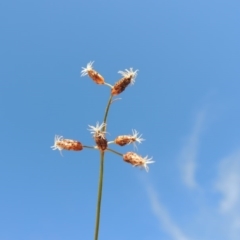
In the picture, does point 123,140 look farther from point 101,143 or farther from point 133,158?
point 101,143

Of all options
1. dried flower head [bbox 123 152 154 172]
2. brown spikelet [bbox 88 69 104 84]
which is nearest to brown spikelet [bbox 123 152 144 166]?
dried flower head [bbox 123 152 154 172]

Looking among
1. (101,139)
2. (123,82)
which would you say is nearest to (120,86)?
(123,82)

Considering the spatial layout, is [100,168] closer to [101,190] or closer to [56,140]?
[101,190]

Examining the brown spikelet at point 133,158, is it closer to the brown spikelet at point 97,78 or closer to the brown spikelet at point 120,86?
the brown spikelet at point 120,86

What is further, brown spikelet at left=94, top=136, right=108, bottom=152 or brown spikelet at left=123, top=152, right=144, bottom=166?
brown spikelet at left=123, top=152, right=144, bottom=166

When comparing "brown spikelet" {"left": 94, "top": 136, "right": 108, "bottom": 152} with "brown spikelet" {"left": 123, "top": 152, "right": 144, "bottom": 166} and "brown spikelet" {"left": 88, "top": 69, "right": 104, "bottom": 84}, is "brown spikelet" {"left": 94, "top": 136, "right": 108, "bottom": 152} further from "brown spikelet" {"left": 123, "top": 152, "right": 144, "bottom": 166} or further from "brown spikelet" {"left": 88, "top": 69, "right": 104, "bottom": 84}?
"brown spikelet" {"left": 88, "top": 69, "right": 104, "bottom": 84}

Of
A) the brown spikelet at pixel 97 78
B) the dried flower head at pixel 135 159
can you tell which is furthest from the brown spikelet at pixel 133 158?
the brown spikelet at pixel 97 78

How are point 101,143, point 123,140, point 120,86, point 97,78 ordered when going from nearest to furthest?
1. point 101,143
2. point 123,140
3. point 120,86
4. point 97,78

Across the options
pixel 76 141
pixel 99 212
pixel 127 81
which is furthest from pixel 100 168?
pixel 127 81
